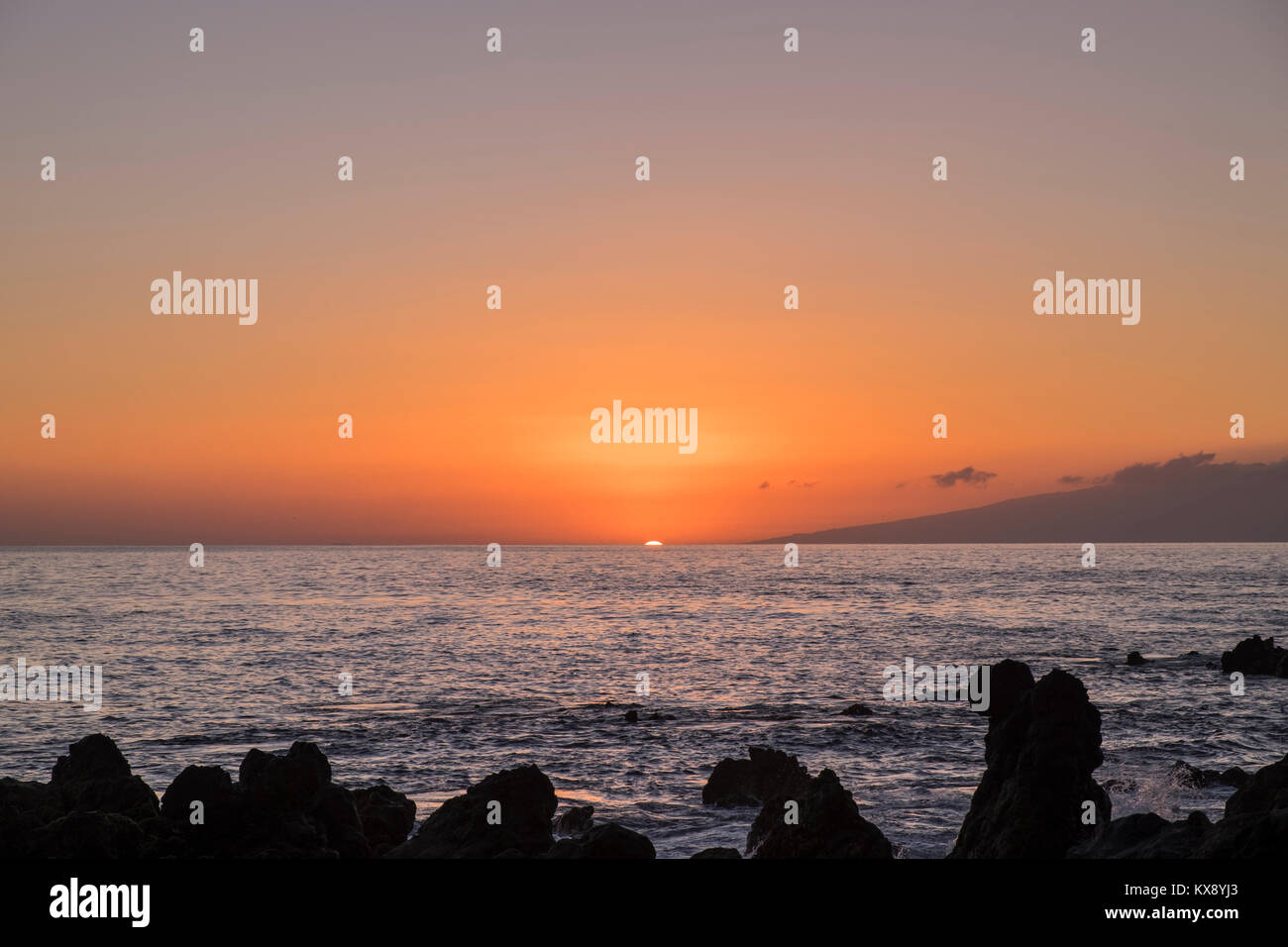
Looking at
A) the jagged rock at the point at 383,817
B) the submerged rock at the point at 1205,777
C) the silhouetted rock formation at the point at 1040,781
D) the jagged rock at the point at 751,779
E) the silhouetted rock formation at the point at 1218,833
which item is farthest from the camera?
the submerged rock at the point at 1205,777

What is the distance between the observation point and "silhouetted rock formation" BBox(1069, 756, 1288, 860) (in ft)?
35.5

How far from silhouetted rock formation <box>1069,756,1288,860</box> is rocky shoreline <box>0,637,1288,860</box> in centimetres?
11

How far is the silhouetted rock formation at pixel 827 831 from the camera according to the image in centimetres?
1753

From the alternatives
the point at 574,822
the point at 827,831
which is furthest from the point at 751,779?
the point at 827,831

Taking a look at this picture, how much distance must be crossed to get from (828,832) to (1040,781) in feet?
13.8

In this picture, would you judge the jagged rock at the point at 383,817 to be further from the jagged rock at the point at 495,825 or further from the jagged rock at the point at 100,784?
the jagged rock at the point at 100,784

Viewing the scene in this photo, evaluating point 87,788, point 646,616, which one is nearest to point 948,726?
point 87,788

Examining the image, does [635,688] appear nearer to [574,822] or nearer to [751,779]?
[751,779]

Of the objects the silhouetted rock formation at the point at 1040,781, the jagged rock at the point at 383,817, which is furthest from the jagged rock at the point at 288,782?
the silhouetted rock formation at the point at 1040,781

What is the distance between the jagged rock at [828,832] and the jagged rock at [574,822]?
6.10 meters

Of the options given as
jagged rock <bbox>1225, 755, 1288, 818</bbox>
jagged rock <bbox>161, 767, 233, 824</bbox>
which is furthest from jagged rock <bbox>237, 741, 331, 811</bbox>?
jagged rock <bbox>1225, 755, 1288, 818</bbox>
